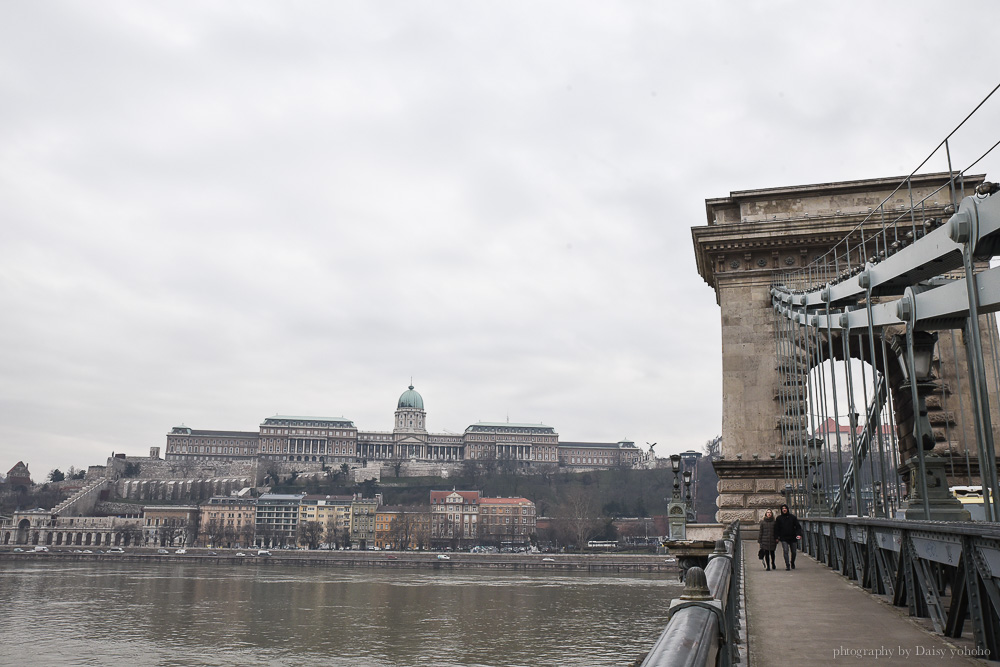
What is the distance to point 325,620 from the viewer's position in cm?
4056

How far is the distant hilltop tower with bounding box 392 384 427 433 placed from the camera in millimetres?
180500

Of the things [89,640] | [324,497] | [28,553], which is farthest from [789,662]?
[324,497]

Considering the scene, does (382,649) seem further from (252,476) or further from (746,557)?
(252,476)

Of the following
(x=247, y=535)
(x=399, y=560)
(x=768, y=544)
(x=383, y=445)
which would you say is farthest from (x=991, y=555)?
(x=383, y=445)

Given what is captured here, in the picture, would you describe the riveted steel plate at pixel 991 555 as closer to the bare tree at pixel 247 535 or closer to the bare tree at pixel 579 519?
the bare tree at pixel 579 519

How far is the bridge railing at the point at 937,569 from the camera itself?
4695mm

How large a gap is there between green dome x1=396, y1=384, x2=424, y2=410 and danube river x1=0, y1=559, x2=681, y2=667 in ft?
378

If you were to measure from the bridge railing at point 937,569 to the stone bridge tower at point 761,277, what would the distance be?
7.50 m

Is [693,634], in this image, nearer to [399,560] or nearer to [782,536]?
[782,536]

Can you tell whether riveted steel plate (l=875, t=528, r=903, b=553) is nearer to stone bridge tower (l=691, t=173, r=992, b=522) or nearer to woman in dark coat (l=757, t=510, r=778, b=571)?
woman in dark coat (l=757, t=510, r=778, b=571)

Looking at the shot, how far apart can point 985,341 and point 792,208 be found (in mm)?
4951

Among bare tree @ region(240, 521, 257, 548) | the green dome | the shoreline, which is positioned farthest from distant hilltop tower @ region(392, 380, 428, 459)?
the shoreline

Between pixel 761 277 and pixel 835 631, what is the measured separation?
532 inches

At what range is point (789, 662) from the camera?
527cm
